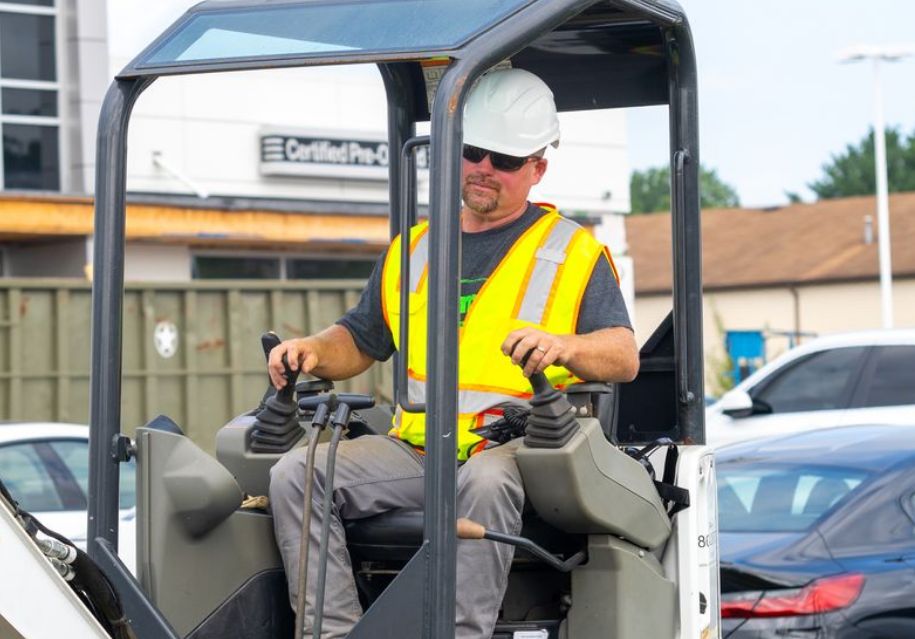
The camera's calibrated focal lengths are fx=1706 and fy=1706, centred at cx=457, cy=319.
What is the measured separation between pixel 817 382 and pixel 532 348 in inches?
346

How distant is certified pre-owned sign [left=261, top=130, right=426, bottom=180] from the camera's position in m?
20.1

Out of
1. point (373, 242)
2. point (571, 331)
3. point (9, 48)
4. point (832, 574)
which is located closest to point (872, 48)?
point (373, 242)

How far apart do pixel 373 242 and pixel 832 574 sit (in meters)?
14.4

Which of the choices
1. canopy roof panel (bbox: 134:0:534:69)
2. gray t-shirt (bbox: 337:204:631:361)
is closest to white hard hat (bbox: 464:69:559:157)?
gray t-shirt (bbox: 337:204:631:361)

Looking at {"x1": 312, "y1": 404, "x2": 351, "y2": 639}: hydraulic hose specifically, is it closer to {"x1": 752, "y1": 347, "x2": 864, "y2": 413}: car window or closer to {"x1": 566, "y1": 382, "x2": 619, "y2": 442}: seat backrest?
Result: {"x1": 566, "y1": 382, "x2": 619, "y2": 442}: seat backrest

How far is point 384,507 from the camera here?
4.28 meters

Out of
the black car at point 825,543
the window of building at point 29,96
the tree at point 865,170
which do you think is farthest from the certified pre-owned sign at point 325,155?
the tree at point 865,170

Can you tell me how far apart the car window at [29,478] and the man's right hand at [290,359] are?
547cm

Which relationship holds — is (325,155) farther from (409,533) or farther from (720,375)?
(720,375)

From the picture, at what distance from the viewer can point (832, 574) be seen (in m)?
6.71

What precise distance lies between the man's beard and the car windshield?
3226 millimetres

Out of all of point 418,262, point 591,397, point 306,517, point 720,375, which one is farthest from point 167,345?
point 720,375

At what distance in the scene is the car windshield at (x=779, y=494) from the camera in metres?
7.33

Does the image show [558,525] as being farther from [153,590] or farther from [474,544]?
[153,590]
